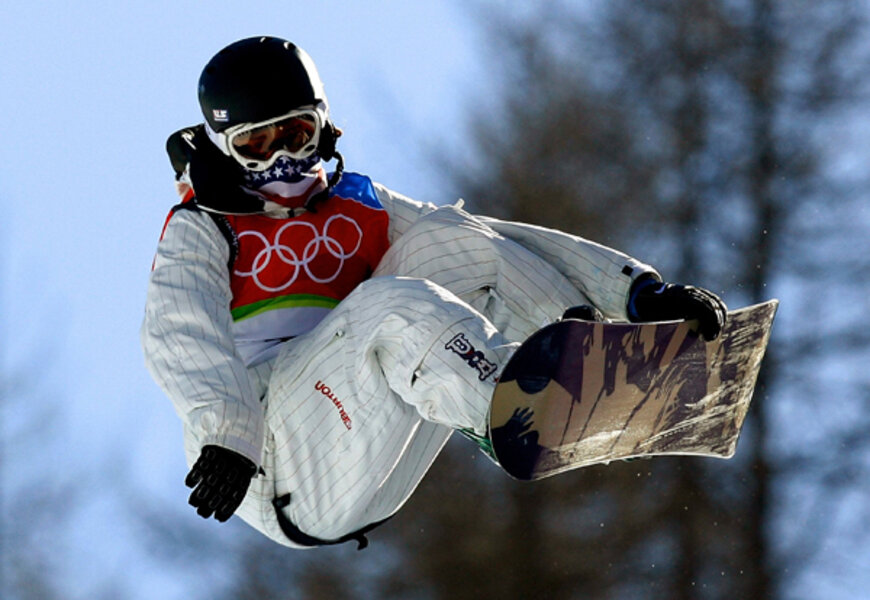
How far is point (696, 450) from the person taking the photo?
5.55 meters

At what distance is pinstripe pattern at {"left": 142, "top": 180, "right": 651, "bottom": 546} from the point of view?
496 centimetres

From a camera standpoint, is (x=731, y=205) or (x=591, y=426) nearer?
(x=591, y=426)

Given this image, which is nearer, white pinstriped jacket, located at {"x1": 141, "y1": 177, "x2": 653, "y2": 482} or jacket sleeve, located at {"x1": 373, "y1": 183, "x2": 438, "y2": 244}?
white pinstriped jacket, located at {"x1": 141, "y1": 177, "x2": 653, "y2": 482}

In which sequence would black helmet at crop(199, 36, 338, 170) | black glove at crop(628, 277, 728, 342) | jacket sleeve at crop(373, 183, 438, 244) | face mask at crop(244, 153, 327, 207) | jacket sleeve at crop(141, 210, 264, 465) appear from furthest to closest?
jacket sleeve at crop(373, 183, 438, 244), face mask at crop(244, 153, 327, 207), black helmet at crop(199, 36, 338, 170), black glove at crop(628, 277, 728, 342), jacket sleeve at crop(141, 210, 264, 465)

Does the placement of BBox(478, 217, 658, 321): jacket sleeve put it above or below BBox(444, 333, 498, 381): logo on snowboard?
below

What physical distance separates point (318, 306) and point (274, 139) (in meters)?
0.52

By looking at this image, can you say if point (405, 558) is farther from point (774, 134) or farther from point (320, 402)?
point (320, 402)

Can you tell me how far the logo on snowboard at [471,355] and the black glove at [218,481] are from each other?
67 centimetres

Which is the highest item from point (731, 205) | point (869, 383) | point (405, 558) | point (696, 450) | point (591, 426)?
point (591, 426)

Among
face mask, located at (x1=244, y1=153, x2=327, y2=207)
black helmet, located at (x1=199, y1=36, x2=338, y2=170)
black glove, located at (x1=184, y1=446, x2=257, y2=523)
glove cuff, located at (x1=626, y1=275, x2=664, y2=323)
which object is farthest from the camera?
face mask, located at (x1=244, y1=153, x2=327, y2=207)

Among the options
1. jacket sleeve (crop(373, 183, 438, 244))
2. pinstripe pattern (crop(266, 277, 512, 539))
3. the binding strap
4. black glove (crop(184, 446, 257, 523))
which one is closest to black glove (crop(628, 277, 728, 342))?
pinstripe pattern (crop(266, 277, 512, 539))

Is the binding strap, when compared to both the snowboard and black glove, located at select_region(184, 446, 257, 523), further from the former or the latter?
the snowboard

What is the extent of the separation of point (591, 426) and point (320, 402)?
0.79 meters

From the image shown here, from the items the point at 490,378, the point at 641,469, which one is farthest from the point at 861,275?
Result: the point at 490,378
